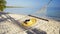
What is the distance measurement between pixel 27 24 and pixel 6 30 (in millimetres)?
589

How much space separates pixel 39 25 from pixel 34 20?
1.21 feet

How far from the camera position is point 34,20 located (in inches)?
147

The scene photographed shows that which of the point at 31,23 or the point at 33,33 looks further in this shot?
the point at 31,23

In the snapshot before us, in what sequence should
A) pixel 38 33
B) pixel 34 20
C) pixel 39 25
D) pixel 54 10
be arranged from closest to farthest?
pixel 38 33
pixel 39 25
pixel 34 20
pixel 54 10

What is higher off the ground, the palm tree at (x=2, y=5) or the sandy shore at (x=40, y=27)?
the sandy shore at (x=40, y=27)

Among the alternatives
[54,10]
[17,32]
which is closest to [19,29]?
[17,32]

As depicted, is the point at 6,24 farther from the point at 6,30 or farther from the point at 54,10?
the point at 54,10

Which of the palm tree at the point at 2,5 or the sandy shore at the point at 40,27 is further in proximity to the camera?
the palm tree at the point at 2,5

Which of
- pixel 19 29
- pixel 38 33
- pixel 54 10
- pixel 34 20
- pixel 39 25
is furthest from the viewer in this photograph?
pixel 54 10

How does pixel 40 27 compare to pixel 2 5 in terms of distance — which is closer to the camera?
pixel 40 27

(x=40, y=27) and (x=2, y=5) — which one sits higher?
(x=40, y=27)

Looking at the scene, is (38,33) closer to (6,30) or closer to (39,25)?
(39,25)

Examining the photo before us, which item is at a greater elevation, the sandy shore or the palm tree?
the sandy shore

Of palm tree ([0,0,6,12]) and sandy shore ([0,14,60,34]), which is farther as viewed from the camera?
palm tree ([0,0,6,12])
